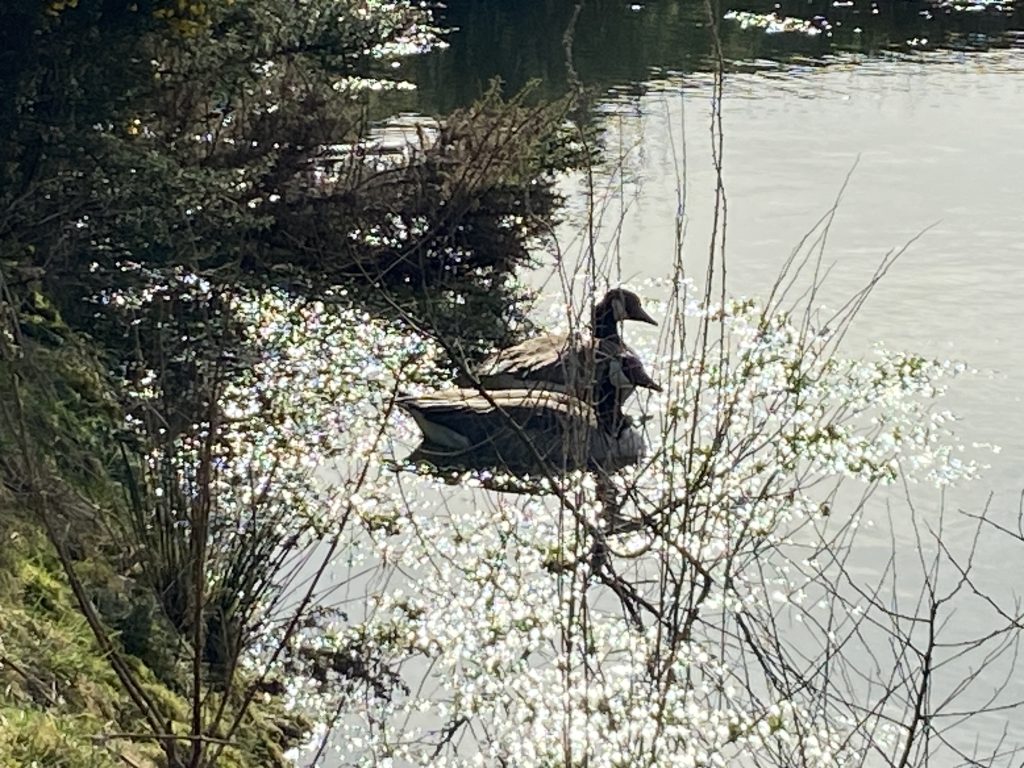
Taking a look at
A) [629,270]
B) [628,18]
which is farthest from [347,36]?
[628,18]

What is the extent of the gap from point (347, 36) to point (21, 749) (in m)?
6.06

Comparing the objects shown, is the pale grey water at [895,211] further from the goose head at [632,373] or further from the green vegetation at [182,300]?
the green vegetation at [182,300]

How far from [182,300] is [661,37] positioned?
1417 centimetres

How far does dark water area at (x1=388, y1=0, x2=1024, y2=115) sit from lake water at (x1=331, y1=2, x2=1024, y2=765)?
7 cm

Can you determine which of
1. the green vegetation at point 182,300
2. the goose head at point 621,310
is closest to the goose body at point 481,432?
the green vegetation at point 182,300

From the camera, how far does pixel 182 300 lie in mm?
8609

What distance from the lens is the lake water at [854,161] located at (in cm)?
838

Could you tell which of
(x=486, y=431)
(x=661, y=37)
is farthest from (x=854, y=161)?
(x=661, y=37)

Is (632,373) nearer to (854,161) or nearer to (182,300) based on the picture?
(182,300)

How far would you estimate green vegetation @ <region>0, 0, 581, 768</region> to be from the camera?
Result: 158 inches

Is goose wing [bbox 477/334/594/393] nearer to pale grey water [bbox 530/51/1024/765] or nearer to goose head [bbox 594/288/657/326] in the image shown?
goose head [bbox 594/288/657/326]

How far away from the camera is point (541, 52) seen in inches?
796

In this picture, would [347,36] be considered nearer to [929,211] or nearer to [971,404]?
[971,404]

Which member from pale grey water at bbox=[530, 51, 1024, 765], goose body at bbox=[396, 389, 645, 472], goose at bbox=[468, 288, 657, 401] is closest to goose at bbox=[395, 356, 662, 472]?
goose body at bbox=[396, 389, 645, 472]
